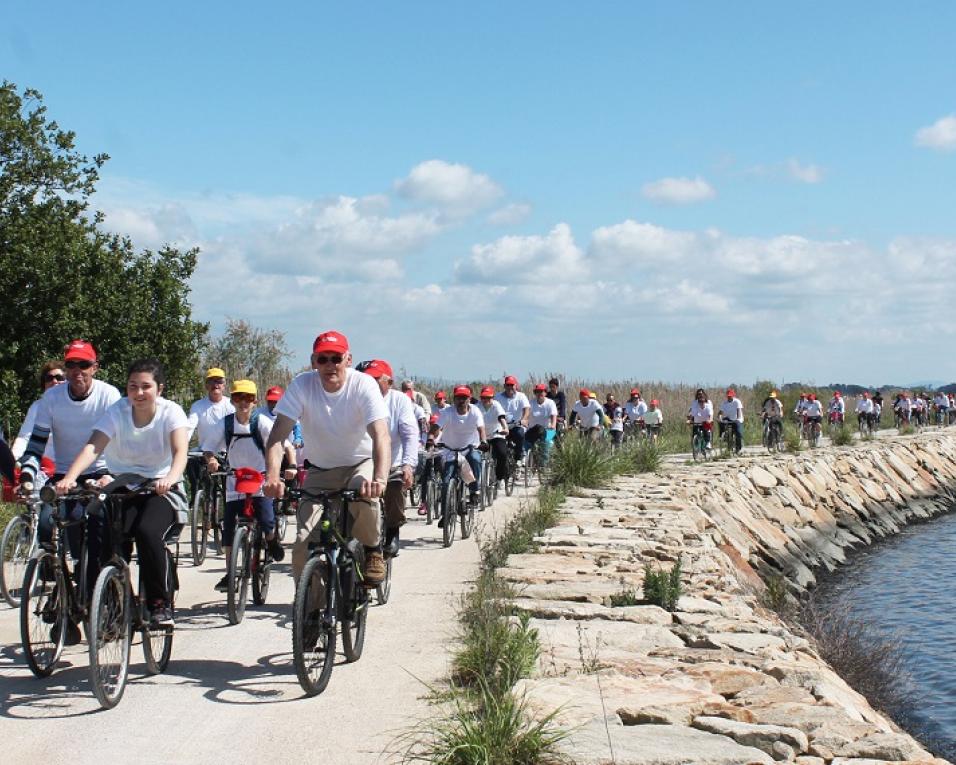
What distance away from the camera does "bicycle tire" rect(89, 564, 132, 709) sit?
6.34 m

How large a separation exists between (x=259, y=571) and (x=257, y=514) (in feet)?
1.73

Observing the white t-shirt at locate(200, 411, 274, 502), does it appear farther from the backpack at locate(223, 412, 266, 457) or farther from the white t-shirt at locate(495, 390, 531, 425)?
the white t-shirt at locate(495, 390, 531, 425)

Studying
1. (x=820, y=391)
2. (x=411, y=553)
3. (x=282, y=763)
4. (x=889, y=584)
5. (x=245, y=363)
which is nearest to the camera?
(x=282, y=763)

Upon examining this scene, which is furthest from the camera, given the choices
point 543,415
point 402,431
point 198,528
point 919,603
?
point 543,415

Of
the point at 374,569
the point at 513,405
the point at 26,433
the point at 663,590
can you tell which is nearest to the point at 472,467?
the point at 513,405

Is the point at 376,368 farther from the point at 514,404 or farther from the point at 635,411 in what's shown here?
the point at 635,411

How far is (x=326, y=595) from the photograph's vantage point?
6938mm

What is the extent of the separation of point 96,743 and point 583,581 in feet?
18.4

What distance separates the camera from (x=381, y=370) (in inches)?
418

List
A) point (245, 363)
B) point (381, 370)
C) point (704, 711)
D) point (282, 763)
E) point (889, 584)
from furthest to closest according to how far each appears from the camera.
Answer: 1. point (245, 363)
2. point (889, 584)
3. point (381, 370)
4. point (704, 711)
5. point (282, 763)

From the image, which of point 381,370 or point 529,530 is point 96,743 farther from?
point 529,530

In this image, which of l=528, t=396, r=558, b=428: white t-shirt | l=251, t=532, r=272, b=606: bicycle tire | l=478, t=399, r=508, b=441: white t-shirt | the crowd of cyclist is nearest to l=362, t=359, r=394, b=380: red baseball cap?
the crowd of cyclist

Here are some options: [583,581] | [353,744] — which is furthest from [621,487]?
[353,744]

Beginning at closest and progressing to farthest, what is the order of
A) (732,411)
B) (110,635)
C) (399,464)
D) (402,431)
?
→ (110,635)
(399,464)
(402,431)
(732,411)
